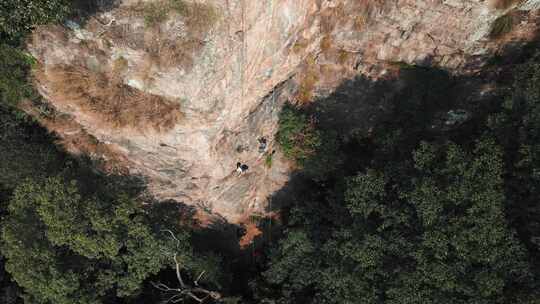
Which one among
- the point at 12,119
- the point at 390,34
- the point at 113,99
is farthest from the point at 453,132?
the point at 12,119

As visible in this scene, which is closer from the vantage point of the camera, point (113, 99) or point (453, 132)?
point (113, 99)

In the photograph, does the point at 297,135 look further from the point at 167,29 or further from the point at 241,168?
the point at 167,29

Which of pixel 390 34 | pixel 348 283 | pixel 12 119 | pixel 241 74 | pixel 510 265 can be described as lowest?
pixel 348 283

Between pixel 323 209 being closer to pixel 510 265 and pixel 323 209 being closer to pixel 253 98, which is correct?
pixel 253 98

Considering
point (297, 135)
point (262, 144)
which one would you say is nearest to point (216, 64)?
point (262, 144)

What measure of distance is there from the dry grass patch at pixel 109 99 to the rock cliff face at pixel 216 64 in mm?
37

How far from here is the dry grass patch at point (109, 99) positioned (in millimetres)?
12531

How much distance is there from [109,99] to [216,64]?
421 cm

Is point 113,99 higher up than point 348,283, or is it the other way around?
point 113,99

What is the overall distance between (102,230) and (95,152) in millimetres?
3538

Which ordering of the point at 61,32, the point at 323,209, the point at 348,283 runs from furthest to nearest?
the point at 323,209, the point at 348,283, the point at 61,32

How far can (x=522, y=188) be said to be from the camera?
12.6 metres

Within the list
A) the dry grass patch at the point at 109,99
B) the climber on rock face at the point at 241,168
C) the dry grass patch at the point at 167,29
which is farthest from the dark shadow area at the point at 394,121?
the dry grass patch at the point at 167,29

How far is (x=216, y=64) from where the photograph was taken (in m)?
12.0
